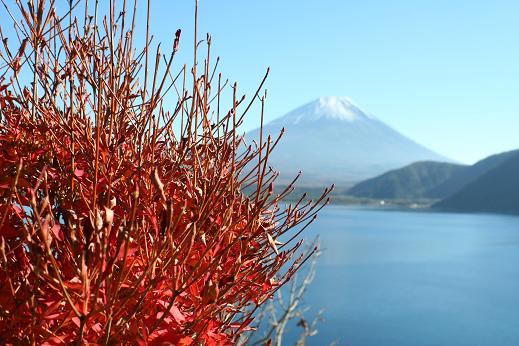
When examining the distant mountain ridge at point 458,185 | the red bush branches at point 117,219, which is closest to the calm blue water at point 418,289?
the red bush branches at point 117,219

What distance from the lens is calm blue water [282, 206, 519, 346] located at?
18.7 meters

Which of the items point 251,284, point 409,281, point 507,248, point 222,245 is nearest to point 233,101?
point 222,245

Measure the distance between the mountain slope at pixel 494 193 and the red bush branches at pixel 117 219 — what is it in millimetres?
81410

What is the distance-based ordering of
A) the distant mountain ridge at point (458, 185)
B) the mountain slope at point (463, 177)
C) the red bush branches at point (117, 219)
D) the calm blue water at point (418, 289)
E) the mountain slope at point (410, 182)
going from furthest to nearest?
the mountain slope at point (410, 182) < the mountain slope at point (463, 177) < the distant mountain ridge at point (458, 185) < the calm blue water at point (418, 289) < the red bush branches at point (117, 219)

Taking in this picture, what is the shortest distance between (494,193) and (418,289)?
201 ft

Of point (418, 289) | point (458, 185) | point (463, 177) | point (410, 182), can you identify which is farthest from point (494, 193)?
A: point (418, 289)

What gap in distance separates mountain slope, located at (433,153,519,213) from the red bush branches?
267 ft

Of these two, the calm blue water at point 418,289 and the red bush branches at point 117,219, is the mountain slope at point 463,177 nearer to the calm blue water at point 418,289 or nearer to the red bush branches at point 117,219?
the calm blue water at point 418,289

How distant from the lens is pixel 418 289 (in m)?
26.0

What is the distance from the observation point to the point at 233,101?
158 centimetres

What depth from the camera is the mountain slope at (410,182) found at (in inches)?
4360

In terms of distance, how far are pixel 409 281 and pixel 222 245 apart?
28282mm

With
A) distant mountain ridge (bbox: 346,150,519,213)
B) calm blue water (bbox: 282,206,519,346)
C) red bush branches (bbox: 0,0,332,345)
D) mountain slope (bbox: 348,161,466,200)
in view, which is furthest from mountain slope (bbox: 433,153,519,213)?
red bush branches (bbox: 0,0,332,345)

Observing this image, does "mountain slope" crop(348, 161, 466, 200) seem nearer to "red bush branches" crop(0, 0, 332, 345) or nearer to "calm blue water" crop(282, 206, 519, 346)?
"calm blue water" crop(282, 206, 519, 346)
